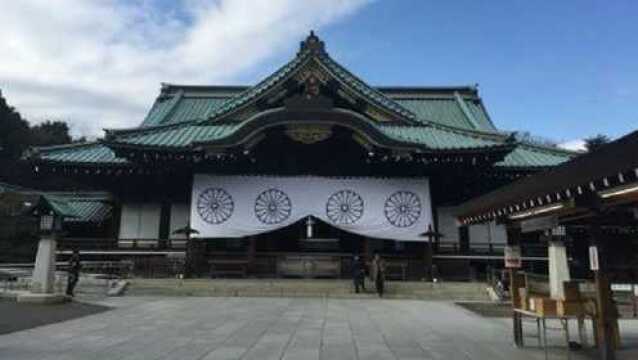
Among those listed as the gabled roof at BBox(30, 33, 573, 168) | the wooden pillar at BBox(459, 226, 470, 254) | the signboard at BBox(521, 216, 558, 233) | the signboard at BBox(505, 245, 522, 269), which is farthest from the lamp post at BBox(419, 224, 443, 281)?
the signboard at BBox(521, 216, 558, 233)

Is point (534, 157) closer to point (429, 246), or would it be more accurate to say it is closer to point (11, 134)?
point (429, 246)

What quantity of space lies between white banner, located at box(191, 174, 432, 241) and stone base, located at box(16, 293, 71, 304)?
6.80 m

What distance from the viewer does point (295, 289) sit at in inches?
826

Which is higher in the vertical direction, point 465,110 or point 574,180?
point 465,110

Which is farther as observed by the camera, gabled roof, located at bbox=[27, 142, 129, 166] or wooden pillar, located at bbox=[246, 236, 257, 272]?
gabled roof, located at bbox=[27, 142, 129, 166]

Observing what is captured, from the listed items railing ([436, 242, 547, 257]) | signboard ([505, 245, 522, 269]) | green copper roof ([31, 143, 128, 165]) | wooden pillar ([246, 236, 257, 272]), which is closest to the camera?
signboard ([505, 245, 522, 269])

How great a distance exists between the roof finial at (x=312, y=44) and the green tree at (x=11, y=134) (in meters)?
40.8

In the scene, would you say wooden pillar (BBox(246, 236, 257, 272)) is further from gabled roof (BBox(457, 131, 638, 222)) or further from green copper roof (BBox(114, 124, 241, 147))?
gabled roof (BBox(457, 131, 638, 222))

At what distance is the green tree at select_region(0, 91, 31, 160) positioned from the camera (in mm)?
55469

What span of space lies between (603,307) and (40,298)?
1486 centimetres

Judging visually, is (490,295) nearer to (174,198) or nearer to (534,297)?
(534,297)

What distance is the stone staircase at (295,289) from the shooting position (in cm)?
2041

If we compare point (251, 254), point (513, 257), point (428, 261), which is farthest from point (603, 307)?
point (251, 254)

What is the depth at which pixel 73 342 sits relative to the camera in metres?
10.6
